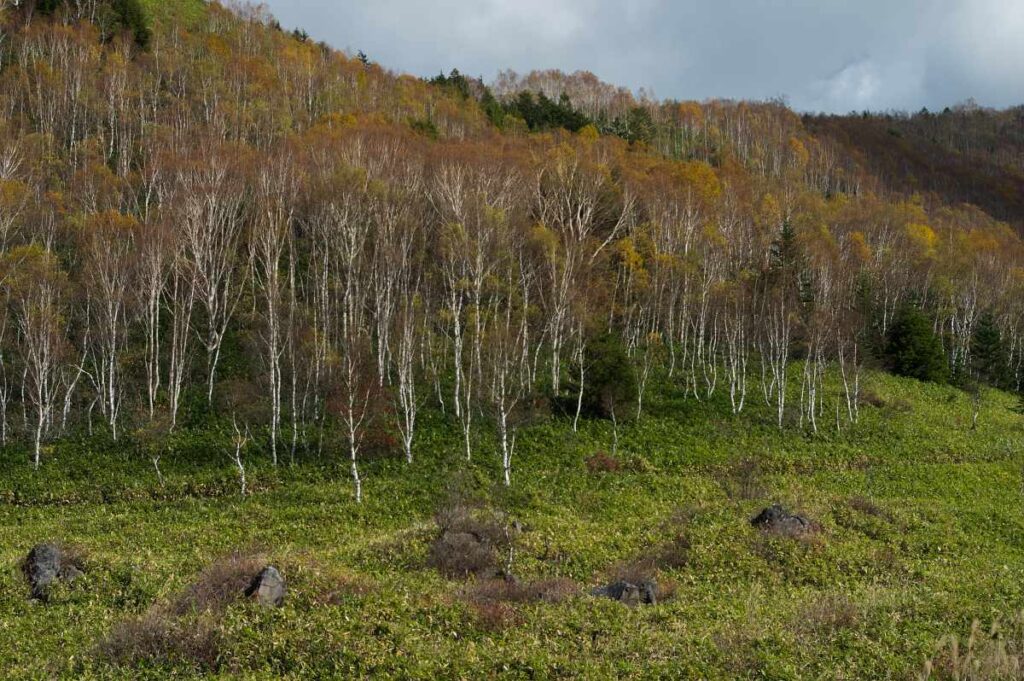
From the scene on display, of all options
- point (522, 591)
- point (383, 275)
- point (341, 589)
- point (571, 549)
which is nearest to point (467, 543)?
point (571, 549)

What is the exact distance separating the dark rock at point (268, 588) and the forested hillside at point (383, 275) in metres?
12.2

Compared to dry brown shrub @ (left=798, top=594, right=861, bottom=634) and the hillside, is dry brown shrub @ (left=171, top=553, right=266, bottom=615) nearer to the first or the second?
the hillside

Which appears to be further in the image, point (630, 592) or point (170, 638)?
point (630, 592)

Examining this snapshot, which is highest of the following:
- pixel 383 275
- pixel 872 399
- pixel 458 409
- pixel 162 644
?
pixel 383 275

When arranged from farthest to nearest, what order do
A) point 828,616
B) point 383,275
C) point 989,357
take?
1. point 989,357
2. point 383,275
3. point 828,616

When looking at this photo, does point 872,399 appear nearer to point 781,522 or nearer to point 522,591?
point 781,522

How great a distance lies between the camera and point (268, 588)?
15.4 m

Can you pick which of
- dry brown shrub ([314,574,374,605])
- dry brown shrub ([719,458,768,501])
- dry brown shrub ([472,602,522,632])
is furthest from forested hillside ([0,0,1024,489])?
dry brown shrub ([472,602,522,632])

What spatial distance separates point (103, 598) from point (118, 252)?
22826 mm

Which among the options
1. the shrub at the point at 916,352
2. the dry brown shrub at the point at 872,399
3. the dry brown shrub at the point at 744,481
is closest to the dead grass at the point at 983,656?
the dry brown shrub at the point at 744,481

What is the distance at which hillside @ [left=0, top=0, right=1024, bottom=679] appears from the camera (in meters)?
14.3

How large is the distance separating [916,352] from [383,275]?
4063 centimetres

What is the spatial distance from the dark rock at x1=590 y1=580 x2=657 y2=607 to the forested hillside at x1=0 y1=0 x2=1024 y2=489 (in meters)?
12.8

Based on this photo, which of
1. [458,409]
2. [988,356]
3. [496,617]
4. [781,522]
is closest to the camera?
[496,617]
